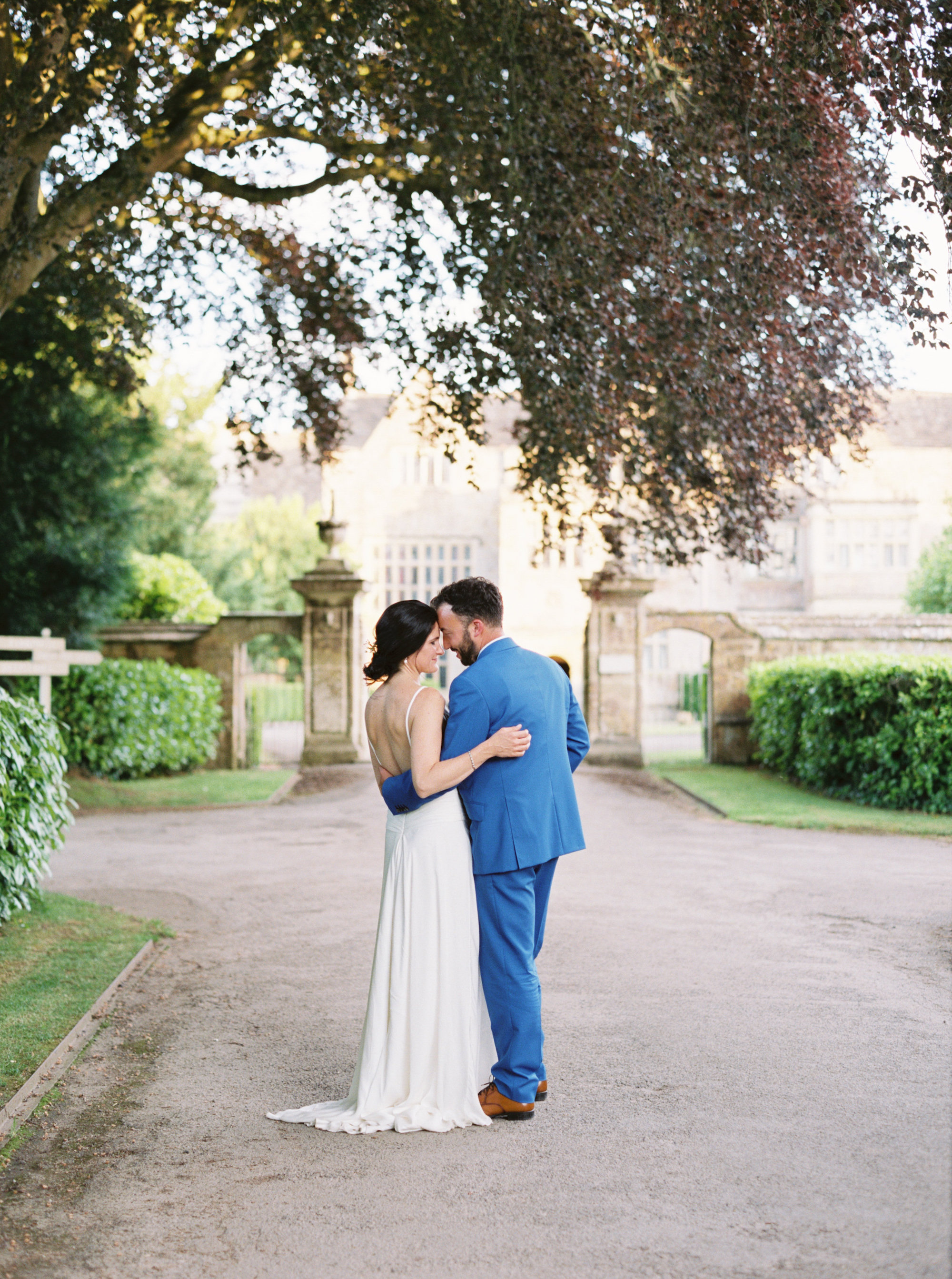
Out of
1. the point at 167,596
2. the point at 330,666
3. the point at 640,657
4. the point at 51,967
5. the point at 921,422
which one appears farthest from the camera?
the point at 921,422

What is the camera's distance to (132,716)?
18328 millimetres

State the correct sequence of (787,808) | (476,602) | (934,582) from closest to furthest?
1. (476,602)
2. (787,808)
3. (934,582)

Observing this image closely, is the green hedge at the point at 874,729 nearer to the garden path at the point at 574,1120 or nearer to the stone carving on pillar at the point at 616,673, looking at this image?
the stone carving on pillar at the point at 616,673

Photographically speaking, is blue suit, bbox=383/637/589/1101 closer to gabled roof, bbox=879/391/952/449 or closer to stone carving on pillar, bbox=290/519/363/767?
stone carving on pillar, bbox=290/519/363/767

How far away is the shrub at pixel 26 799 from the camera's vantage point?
7719 millimetres

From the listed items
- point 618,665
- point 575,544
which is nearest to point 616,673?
point 618,665

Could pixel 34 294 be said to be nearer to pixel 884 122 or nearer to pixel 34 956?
pixel 34 956

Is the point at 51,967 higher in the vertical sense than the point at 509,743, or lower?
lower

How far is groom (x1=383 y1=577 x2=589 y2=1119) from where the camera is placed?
14.9ft

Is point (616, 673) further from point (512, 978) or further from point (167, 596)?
point (512, 978)

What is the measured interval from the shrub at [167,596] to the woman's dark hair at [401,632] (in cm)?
1791

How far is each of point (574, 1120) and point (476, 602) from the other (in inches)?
76.7

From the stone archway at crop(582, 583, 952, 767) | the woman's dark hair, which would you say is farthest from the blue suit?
the stone archway at crop(582, 583, 952, 767)

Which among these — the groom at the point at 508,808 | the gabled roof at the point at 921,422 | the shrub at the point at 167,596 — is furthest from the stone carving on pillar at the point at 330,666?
the gabled roof at the point at 921,422
